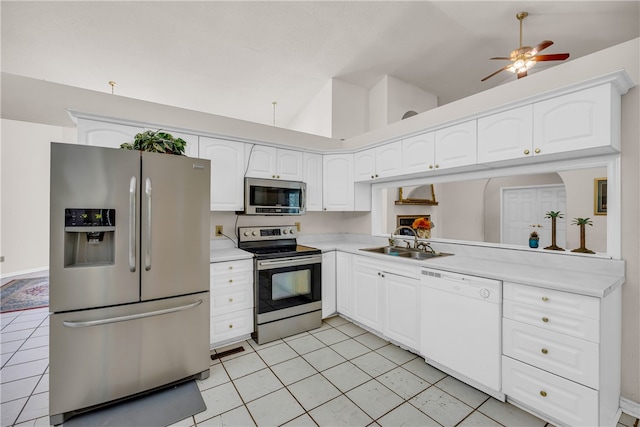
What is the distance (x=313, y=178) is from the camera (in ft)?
11.8

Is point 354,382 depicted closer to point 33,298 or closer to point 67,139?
point 33,298

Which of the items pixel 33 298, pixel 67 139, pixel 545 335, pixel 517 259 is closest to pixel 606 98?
pixel 517 259

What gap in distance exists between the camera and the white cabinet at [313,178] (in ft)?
11.5

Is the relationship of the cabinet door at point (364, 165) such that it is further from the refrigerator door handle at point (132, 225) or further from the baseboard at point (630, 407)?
the baseboard at point (630, 407)

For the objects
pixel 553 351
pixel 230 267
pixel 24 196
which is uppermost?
pixel 24 196

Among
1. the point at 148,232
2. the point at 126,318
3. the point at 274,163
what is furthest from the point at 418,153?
the point at 126,318

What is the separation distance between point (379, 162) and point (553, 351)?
227 cm

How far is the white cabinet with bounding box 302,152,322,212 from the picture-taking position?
11.5 feet

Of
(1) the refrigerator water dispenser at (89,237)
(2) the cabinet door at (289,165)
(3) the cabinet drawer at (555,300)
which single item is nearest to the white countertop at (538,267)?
(3) the cabinet drawer at (555,300)

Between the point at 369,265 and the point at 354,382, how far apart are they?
3.63 feet

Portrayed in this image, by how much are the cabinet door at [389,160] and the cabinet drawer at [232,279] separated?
1.88 metres

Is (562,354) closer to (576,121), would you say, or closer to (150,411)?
(576,121)

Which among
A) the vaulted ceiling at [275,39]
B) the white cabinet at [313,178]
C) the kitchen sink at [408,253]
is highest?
the vaulted ceiling at [275,39]

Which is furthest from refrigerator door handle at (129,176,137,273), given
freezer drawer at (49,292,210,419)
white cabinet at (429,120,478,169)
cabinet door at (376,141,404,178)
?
white cabinet at (429,120,478,169)
